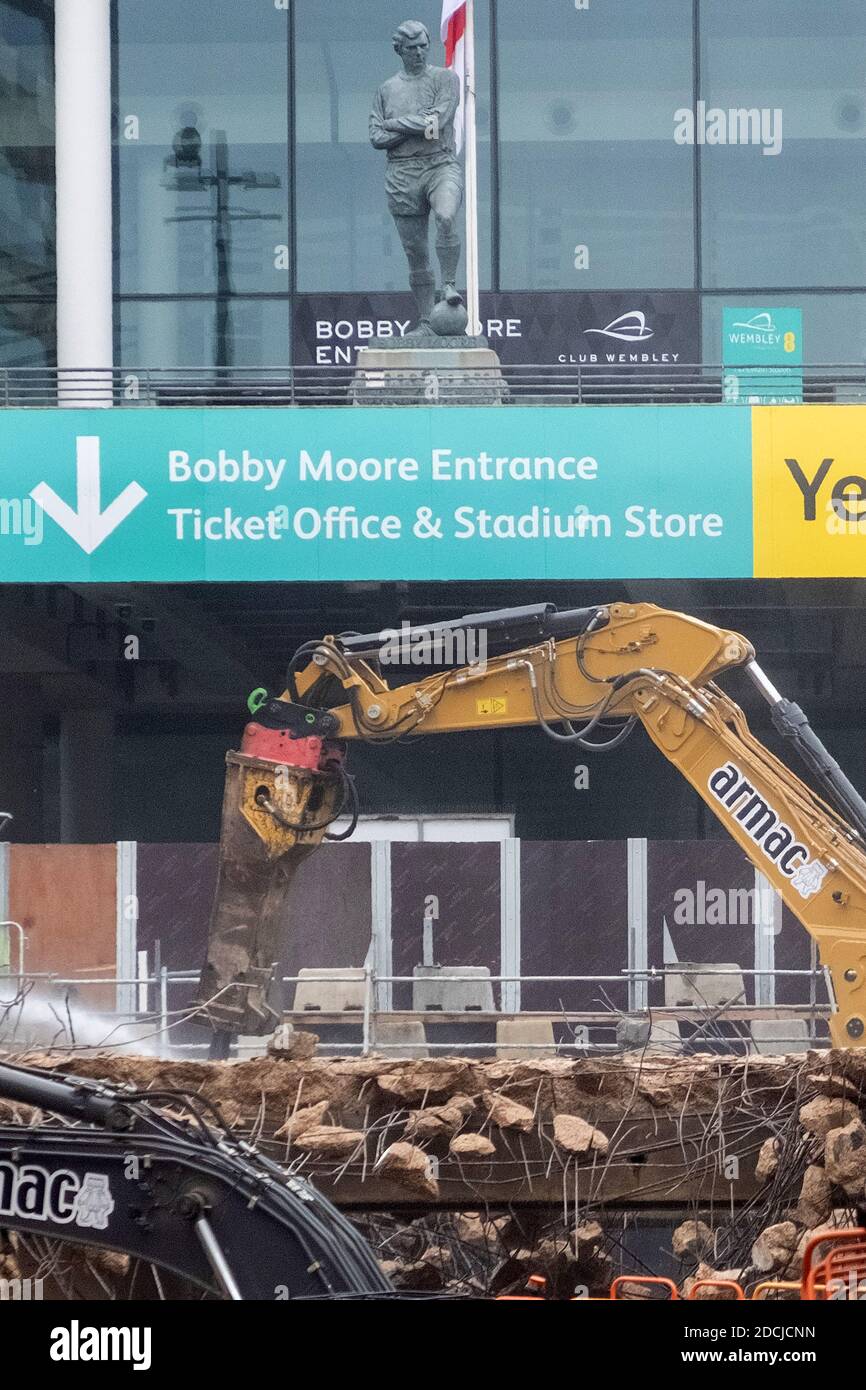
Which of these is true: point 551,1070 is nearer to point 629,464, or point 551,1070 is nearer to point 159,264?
point 629,464

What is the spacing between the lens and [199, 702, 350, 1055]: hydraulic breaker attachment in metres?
13.6

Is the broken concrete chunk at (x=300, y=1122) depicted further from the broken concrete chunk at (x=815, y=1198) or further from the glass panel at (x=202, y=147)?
the glass panel at (x=202, y=147)

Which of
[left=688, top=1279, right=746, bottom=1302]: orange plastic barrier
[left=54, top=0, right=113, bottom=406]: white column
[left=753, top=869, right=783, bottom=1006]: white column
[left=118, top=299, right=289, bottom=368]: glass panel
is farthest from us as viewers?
[left=118, top=299, right=289, bottom=368]: glass panel

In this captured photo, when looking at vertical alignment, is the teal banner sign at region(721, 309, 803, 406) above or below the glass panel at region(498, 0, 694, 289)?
below

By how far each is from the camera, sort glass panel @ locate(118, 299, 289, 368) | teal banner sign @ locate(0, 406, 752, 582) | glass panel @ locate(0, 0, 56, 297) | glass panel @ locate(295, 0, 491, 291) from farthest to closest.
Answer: glass panel @ locate(0, 0, 56, 297) < glass panel @ locate(118, 299, 289, 368) < glass panel @ locate(295, 0, 491, 291) < teal banner sign @ locate(0, 406, 752, 582)

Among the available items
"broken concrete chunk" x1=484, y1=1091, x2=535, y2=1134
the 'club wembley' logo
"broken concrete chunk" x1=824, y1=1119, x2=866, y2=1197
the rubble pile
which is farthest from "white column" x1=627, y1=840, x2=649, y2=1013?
the 'club wembley' logo

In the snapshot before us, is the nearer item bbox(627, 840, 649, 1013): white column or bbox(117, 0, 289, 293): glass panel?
bbox(627, 840, 649, 1013): white column

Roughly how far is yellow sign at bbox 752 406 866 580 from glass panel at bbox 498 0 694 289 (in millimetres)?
6566

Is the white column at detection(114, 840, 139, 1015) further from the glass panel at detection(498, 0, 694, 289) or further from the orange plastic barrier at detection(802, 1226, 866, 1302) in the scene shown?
the glass panel at detection(498, 0, 694, 289)

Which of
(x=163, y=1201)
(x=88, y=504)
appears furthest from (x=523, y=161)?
(x=163, y=1201)

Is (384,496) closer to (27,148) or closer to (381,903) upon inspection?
(381,903)

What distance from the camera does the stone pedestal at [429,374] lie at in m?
20.4

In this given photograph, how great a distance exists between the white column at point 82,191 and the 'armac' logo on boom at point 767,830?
13.8 m

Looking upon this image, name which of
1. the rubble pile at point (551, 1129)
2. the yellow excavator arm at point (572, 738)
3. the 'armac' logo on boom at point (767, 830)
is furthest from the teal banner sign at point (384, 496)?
the rubble pile at point (551, 1129)
